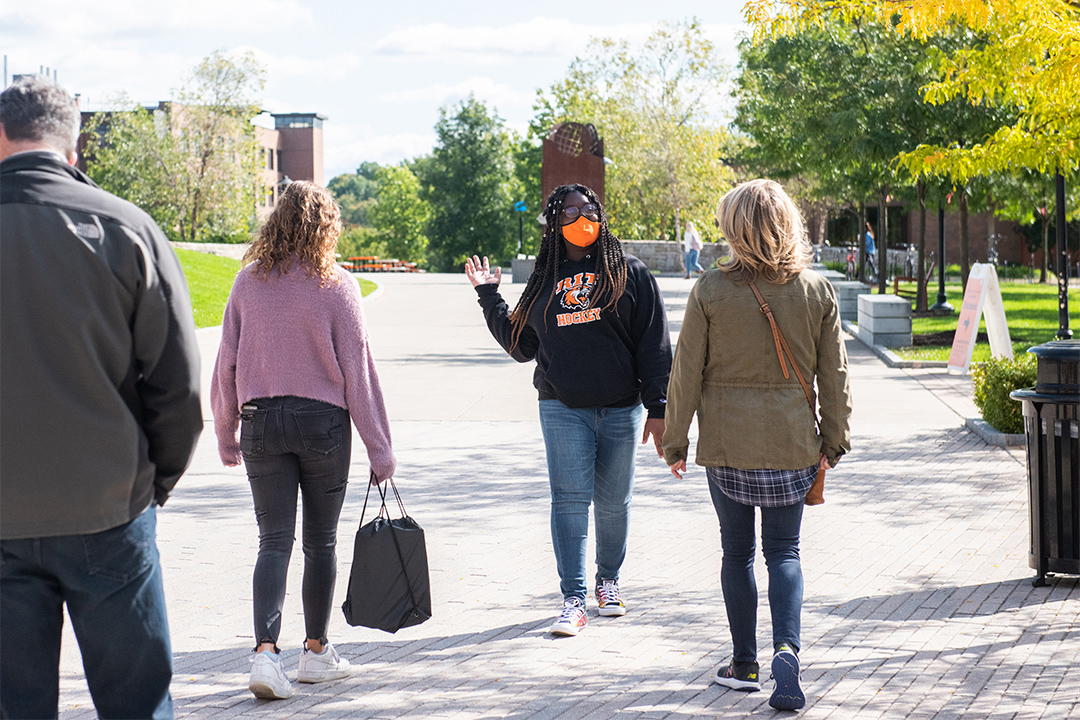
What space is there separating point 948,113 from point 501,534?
1417 cm

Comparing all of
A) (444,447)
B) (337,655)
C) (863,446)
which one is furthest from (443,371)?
(337,655)

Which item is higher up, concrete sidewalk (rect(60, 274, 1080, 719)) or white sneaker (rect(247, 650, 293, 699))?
white sneaker (rect(247, 650, 293, 699))

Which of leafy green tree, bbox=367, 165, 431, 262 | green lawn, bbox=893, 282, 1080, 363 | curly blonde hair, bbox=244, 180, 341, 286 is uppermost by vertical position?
leafy green tree, bbox=367, 165, 431, 262

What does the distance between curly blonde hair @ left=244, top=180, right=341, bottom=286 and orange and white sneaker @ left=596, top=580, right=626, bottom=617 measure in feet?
6.49

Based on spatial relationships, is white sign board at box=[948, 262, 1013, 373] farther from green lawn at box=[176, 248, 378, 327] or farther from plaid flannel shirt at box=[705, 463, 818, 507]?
green lawn at box=[176, 248, 378, 327]

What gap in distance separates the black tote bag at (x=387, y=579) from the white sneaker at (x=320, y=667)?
176 millimetres

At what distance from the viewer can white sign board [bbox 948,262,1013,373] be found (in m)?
13.4

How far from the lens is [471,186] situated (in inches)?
2906

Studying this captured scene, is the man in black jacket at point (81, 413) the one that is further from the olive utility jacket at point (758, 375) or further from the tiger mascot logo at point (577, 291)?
the tiger mascot logo at point (577, 291)

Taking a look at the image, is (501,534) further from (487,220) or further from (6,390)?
(487,220)

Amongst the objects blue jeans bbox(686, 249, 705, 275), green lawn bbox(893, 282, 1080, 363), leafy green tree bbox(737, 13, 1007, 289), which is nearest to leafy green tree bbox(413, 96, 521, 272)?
blue jeans bbox(686, 249, 705, 275)

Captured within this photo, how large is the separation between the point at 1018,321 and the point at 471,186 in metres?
54.3

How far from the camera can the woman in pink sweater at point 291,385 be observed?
163 inches

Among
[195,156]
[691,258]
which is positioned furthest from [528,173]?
[691,258]
